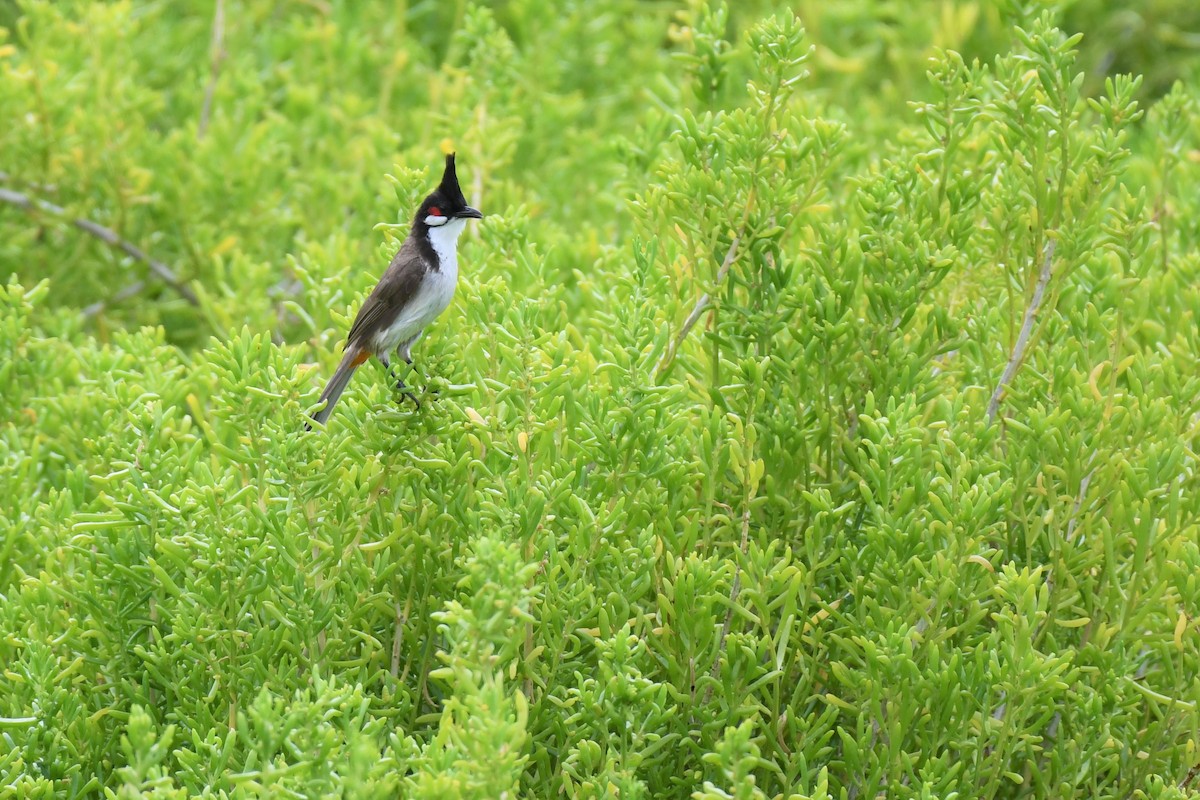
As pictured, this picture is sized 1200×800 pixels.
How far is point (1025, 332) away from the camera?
2.77 meters

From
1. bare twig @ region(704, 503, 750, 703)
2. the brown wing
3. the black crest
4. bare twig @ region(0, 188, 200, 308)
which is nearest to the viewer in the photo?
bare twig @ region(704, 503, 750, 703)

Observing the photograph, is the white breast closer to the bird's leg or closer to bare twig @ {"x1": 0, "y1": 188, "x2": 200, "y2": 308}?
the bird's leg

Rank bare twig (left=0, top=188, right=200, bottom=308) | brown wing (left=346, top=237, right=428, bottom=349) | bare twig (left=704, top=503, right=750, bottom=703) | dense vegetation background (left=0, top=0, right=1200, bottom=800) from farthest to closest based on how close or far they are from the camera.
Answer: bare twig (left=0, top=188, right=200, bottom=308)
brown wing (left=346, top=237, right=428, bottom=349)
bare twig (left=704, top=503, right=750, bottom=703)
dense vegetation background (left=0, top=0, right=1200, bottom=800)

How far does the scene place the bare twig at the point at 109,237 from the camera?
14.6 ft

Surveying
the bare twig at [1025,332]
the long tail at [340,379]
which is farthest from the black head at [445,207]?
the bare twig at [1025,332]

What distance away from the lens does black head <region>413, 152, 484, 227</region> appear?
2.96m

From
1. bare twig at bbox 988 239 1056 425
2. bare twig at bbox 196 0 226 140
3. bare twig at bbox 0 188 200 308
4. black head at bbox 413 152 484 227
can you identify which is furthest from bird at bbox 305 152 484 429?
bare twig at bbox 196 0 226 140

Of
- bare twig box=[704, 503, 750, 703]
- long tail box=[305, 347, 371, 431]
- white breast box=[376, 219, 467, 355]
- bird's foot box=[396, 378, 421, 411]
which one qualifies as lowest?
bare twig box=[704, 503, 750, 703]

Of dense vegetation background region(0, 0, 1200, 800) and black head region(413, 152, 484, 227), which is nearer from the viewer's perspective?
dense vegetation background region(0, 0, 1200, 800)

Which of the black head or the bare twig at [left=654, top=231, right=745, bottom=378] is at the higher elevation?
the black head

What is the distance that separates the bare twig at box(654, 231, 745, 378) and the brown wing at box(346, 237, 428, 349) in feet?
1.64

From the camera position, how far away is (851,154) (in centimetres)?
422

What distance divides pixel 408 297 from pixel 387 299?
0.15 ft

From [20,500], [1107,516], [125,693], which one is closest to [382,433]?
[125,693]
